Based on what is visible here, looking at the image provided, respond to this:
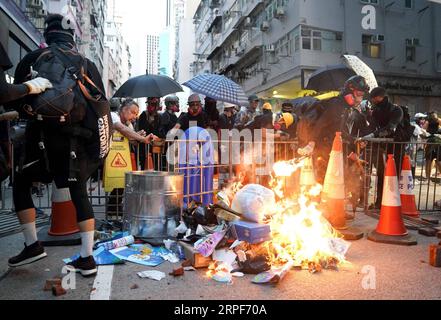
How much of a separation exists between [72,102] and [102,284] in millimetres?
1556

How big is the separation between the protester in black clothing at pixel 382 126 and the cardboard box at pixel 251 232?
3.59 metres

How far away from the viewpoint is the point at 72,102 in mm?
3221

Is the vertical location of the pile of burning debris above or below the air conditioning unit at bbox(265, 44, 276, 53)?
below

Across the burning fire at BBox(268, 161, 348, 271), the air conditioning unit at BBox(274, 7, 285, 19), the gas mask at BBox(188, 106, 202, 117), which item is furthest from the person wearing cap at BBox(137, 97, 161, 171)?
the air conditioning unit at BBox(274, 7, 285, 19)

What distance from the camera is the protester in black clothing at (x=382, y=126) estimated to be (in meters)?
6.55

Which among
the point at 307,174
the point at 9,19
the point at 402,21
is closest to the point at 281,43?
the point at 402,21

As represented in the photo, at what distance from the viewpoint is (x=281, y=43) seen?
1121 inches

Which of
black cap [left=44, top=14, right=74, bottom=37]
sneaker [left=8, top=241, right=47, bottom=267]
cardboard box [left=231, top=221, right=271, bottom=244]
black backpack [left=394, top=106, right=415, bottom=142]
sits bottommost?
sneaker [left=8, top=241, right=47, bottom=267]

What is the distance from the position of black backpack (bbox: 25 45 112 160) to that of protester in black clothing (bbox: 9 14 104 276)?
2.6 inches

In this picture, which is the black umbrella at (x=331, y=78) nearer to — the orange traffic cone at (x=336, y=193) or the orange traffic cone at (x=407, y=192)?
the orange traffic cone at (x=407, y=192)

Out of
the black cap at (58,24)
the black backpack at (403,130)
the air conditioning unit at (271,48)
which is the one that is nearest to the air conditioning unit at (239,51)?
the air conditioning unit at (271,48)

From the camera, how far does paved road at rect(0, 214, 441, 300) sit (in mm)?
3008

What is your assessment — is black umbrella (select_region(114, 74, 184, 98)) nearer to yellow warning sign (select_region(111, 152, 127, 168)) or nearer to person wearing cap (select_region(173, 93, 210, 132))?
person wearing cap (select_region(173, 93, 210, 132))

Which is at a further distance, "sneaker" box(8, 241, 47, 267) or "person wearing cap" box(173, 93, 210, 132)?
"person wearing cap" box(173, 93, 210, 132)
